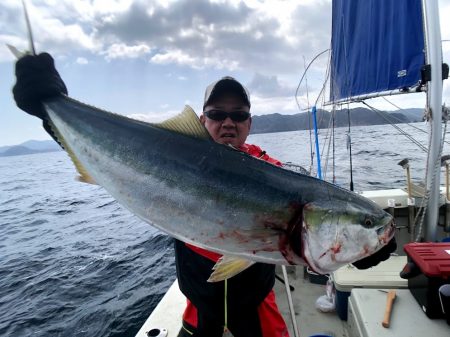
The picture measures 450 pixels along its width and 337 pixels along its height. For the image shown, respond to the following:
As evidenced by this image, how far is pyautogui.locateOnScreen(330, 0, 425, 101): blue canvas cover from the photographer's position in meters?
5.72

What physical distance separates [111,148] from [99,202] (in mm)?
25935

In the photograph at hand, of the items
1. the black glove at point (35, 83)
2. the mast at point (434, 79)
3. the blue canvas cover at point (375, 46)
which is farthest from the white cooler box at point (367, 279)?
the black glove at point (35, 83)

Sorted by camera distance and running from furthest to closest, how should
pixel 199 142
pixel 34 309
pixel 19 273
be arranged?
1. pixel 19 273
2. pixel 34 309
3. pixel 199 142

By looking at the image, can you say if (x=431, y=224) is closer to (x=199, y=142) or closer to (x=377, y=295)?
(x=377, y=295)

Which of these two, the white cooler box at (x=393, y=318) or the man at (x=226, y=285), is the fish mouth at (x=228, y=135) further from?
the white cooler box at (x=393, y=318)

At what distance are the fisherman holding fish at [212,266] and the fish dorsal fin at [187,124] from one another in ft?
3.00

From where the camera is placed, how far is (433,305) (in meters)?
3.27

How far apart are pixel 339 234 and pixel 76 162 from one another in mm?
2173

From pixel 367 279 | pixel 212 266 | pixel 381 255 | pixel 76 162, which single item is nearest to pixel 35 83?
pixel 76 162

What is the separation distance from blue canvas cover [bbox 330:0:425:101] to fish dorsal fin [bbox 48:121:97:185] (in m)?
5.73

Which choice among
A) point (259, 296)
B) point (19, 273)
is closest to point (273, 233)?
point (259, 296)

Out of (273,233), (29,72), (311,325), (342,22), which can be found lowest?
(311,325)

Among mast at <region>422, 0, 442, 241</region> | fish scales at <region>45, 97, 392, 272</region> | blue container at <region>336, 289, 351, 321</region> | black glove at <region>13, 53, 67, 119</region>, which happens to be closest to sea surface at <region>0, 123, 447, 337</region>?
mast at <region>422, 0, 442, 241</region>

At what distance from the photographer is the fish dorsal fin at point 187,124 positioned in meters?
2.28
